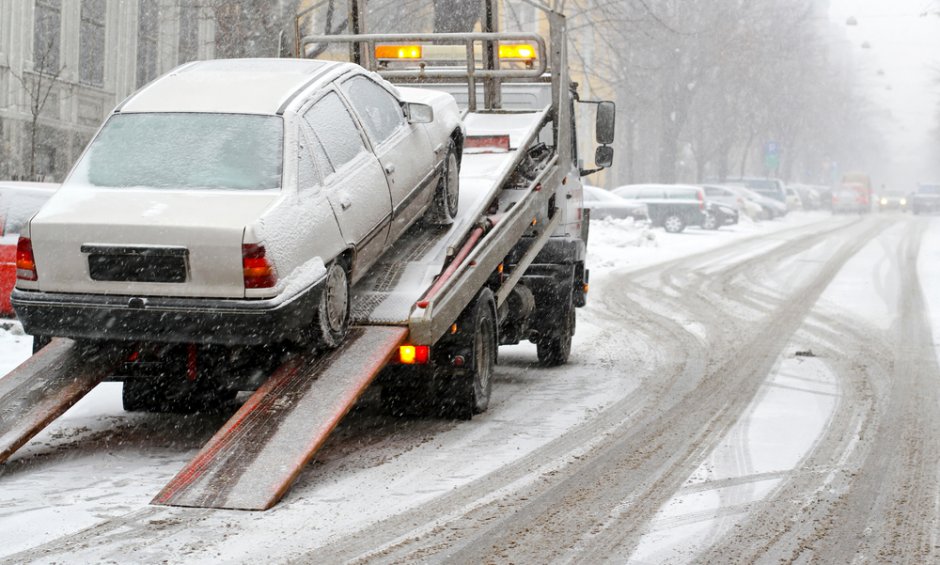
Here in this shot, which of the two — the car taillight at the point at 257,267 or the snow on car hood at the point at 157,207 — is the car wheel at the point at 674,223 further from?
the car taillight at the point at 257,267

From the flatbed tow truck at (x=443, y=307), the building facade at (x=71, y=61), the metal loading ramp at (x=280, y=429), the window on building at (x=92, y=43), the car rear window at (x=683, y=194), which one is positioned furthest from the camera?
the car rear window at (x=683, y=194)

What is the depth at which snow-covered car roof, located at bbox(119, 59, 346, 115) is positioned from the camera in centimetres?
779

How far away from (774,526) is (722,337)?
8254 millimetres

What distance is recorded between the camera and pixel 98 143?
777cm

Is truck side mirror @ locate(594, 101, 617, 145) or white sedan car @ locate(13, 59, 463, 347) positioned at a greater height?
truck side mirror @ locate(594, 101, 617, 145)

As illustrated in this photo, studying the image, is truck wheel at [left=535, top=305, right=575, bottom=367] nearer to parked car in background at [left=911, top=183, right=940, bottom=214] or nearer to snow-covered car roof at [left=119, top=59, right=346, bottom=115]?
snow-covered car roof at [left=119, top=59, right=346, bottom=115]

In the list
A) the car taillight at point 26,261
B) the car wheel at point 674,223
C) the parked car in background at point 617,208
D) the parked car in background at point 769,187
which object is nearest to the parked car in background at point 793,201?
the parked car in background at point 769,187

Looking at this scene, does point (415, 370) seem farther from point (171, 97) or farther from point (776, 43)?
point (776, 43)

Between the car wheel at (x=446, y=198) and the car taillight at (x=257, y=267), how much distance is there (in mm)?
2543

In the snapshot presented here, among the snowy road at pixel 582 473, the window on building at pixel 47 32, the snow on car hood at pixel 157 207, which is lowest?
the snowy road at pixel 582 473

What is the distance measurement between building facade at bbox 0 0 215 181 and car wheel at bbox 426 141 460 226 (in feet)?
38.6

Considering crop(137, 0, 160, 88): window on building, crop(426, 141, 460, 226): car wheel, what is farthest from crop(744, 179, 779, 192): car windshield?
crop(426, 141, 460, 226): car wheel

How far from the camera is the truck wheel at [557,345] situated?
1146 centimetres

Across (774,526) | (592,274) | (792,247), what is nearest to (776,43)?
(792,247)
